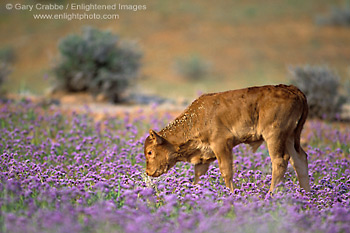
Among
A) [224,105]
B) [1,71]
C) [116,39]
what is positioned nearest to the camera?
[224,105]

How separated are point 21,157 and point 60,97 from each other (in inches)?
278

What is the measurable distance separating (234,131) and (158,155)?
3.34 feet

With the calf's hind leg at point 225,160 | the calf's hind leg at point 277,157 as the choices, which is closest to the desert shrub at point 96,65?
the calf's hind leg at point 225,160

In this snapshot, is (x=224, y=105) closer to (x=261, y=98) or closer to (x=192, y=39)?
(x=261, y=98)

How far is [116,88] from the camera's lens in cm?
1336

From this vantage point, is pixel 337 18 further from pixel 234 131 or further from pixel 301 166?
pixel 234 131

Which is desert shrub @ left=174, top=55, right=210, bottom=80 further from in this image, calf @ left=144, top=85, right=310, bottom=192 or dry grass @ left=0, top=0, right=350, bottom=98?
calf @ left=144, top=85, right=310, bottom=192

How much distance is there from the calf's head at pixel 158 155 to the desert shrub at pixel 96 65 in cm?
755

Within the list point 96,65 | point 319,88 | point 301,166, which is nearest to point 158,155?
point 301,166

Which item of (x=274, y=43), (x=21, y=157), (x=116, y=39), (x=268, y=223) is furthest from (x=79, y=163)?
(x=274, y=43)

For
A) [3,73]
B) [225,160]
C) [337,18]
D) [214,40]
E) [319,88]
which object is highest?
[337,18]

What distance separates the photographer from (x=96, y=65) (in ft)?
44.8

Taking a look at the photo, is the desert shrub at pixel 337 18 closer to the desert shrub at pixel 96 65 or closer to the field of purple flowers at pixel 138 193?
the desert shrub at pixel 96 65

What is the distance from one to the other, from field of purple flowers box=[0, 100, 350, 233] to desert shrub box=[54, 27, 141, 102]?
4.06m
